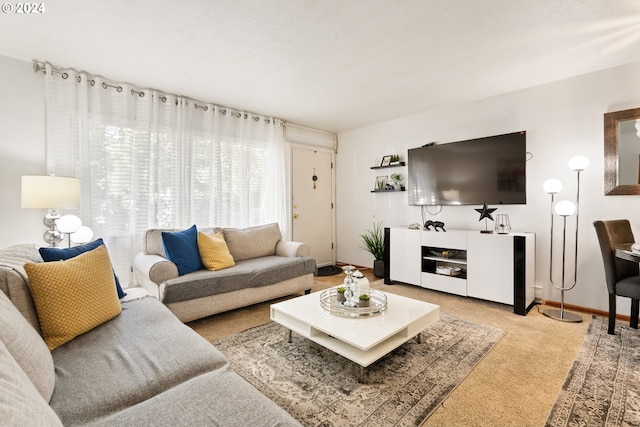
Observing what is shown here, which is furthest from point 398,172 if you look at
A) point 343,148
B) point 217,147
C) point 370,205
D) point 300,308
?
point 300,308

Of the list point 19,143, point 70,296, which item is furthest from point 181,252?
point 19,143

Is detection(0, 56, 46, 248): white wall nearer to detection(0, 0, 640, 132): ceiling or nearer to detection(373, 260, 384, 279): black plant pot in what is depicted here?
detection(0, 0, 640, 132): ceiling

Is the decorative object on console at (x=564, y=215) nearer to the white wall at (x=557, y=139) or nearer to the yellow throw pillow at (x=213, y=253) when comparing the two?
the white wall at (x=557, y=139)

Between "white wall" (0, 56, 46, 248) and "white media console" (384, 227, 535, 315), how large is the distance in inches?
151

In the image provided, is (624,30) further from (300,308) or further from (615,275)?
(300,308)

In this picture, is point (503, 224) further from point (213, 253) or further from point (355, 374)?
point (213, 253)

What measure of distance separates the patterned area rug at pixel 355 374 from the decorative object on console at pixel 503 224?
45.2 inches

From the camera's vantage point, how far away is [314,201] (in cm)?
513

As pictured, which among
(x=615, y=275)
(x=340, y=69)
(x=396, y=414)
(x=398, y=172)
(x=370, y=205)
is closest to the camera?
(x=396, y=414)

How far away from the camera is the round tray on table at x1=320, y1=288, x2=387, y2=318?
206 cm

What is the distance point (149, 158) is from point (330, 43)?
2345mm

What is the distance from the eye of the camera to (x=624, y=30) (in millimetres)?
2238

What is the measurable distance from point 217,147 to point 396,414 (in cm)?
348

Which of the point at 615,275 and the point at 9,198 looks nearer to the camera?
the point at 615,275
